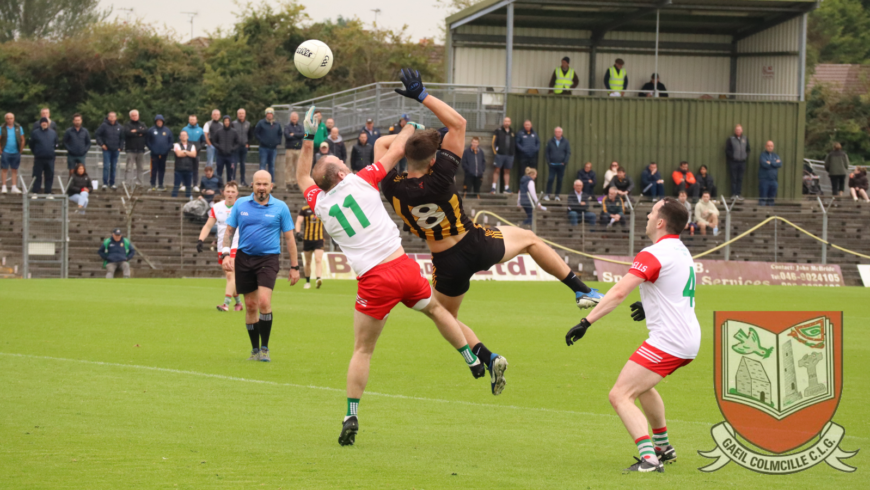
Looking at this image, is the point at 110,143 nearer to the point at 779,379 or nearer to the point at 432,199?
the point at 432,199

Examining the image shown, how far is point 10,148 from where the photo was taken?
2423 cm

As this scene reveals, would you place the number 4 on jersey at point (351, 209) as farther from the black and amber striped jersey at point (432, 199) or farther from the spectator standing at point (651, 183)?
the spectator standing at point (651, 183)

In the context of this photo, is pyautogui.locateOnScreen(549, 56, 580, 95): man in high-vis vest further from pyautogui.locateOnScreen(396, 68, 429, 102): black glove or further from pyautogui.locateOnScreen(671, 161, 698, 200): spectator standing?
pyautogui.locateOnScreen(396, 68, 429, 102): black glove

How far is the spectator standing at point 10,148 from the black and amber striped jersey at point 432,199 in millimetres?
19344

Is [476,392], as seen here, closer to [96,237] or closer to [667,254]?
[667,254]

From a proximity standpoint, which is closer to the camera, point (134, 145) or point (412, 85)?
point (412, 85)

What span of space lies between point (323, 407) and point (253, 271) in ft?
9.51

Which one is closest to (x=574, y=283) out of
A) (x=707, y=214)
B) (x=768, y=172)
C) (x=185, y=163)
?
(x=185, y=163)

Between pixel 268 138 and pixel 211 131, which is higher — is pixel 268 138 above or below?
below

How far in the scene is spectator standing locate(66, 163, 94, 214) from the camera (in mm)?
24438

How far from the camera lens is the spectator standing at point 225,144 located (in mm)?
25641

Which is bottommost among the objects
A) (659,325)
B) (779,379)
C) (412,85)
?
(779,379)

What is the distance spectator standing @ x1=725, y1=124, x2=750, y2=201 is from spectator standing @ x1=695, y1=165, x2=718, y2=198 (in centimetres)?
115

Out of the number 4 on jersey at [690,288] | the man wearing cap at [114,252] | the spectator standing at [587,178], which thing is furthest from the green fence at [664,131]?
the number 4 on jersey at [690,288]
